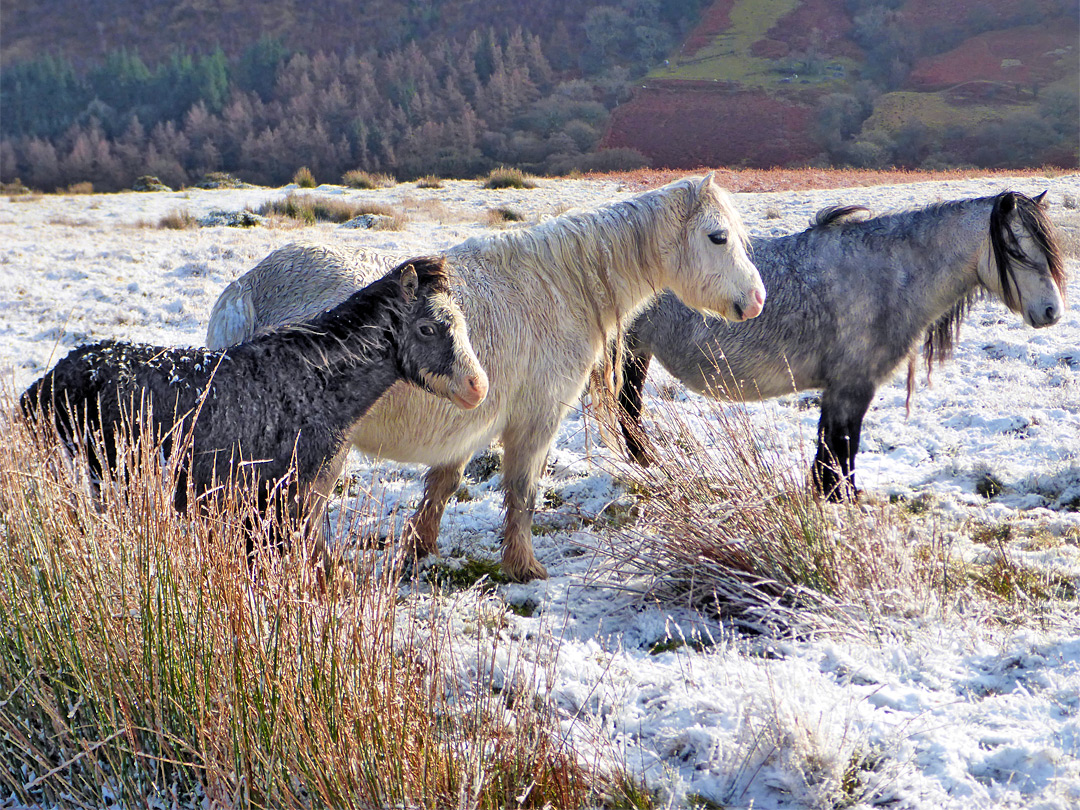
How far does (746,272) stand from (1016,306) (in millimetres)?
2226

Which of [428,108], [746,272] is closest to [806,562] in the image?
[746,272]

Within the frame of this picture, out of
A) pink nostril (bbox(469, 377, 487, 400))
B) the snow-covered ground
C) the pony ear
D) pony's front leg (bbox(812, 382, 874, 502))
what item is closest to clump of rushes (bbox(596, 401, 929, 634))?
the snow-covered ground

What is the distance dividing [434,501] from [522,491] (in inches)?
25.7

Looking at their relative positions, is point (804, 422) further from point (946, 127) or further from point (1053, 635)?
point (946, 127)

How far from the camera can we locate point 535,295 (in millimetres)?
4152

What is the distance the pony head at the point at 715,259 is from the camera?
420 centimetres

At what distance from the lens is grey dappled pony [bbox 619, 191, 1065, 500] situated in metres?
5.11

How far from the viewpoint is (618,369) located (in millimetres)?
4668

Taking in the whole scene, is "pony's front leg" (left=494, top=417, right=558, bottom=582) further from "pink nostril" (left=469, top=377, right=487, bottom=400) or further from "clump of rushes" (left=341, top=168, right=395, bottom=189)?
"clump of rushes" (left=341, top=168, right=395, bottom=189)

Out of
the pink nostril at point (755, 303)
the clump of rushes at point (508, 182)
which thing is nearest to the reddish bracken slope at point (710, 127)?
the clump of rushes at point (508, 182)

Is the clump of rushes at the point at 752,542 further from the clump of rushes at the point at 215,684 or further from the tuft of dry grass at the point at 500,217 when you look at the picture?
the tuft of dry grass at the point at 500,217

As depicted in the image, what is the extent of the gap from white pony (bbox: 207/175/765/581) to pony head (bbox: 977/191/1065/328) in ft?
6.68

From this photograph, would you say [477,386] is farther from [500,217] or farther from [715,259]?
[500,217]

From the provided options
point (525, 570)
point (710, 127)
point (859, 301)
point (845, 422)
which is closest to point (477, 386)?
point (525, 570)
